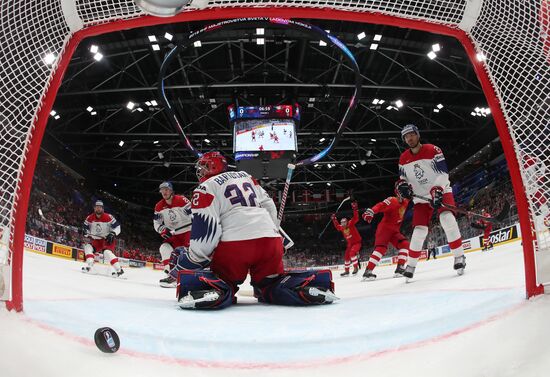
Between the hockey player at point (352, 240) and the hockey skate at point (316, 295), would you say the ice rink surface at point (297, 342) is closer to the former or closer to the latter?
the hockey skate at point (316, 295)

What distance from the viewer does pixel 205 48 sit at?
12.7m

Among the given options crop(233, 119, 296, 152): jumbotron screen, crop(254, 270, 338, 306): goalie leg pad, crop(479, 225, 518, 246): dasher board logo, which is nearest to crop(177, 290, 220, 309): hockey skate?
crop(254, 270, 338, 306): goalie leg pad

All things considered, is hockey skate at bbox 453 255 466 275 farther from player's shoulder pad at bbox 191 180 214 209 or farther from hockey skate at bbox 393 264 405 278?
player's shoulder pad at bbox 191 180 214 209

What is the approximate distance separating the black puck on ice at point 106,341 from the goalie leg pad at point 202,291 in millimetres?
1257

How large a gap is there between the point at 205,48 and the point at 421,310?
1194 cm

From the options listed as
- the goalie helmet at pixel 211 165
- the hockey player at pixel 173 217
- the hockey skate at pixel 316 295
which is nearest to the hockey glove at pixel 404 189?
the hockey skate at pixel 316 295

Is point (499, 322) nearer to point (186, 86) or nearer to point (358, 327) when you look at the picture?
point (358, 327)

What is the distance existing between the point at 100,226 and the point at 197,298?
5860 mm

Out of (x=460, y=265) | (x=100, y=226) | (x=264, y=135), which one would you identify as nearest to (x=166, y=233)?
(x=100, y=226)

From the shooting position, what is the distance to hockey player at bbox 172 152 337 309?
2.69 meters

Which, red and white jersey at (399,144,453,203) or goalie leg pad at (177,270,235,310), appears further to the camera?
red and white jersey at (399,144,453,203)

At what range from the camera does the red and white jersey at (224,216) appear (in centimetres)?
271

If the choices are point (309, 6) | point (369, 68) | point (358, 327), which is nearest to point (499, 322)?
point (358, 327)

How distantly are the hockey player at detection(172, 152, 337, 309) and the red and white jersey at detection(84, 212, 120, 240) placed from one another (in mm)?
5356
